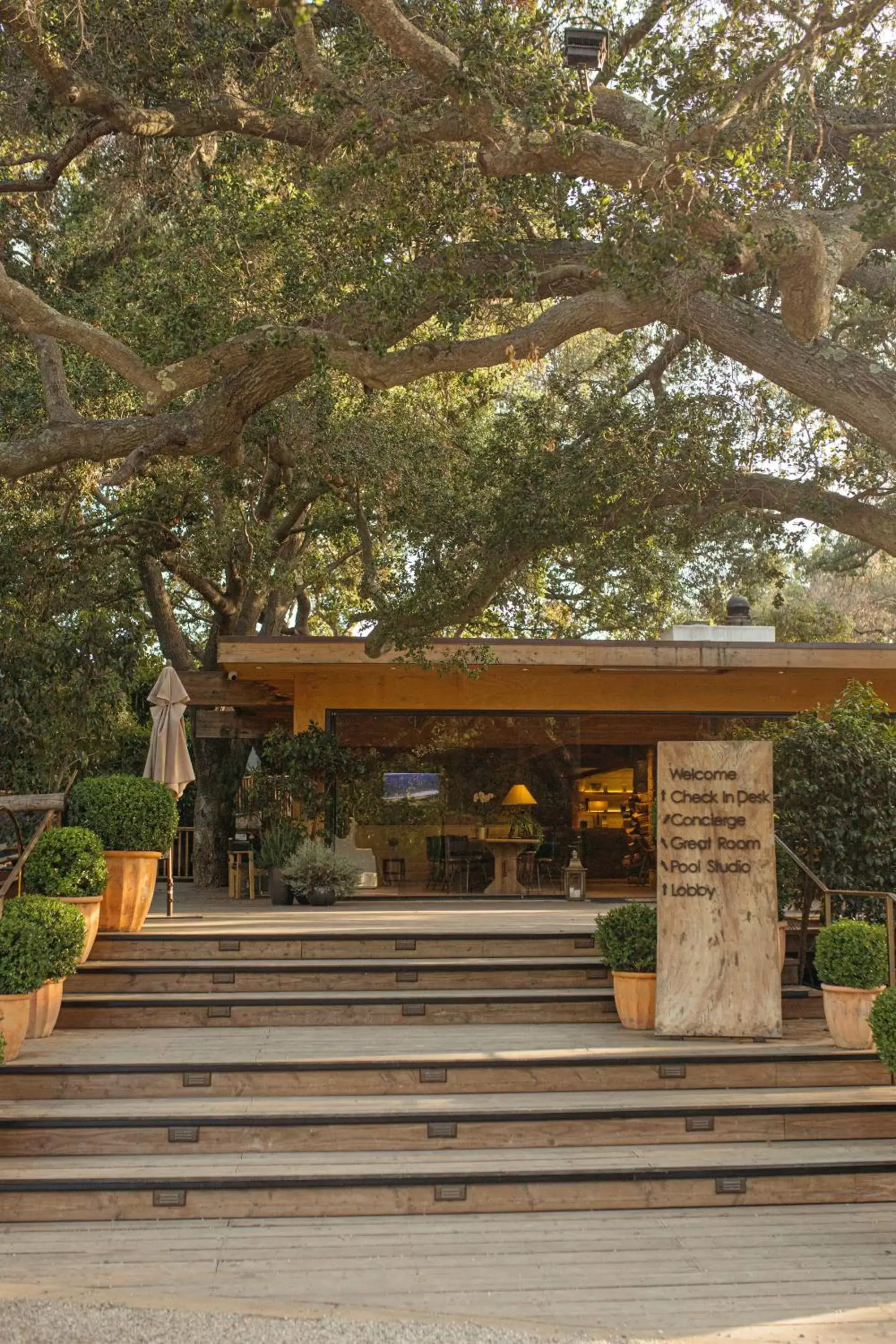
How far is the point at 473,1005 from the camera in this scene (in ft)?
25.8

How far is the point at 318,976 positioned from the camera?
26.8 ft

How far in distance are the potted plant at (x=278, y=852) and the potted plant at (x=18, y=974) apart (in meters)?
5.26

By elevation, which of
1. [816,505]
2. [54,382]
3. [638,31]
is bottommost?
[816,505]

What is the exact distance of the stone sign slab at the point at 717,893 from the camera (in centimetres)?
737

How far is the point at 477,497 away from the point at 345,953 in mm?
4644

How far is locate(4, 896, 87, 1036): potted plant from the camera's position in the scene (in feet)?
22.7

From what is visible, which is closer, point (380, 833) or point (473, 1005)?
point (473, 1005)

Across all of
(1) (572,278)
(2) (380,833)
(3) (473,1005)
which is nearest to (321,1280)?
(3) (473,1005)

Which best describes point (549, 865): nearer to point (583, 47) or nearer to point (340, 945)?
point (340, 945)

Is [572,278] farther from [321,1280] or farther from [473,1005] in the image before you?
[321,1280]

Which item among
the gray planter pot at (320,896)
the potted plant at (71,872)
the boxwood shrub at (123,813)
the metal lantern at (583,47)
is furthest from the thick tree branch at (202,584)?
the metal lantern at (583,47)

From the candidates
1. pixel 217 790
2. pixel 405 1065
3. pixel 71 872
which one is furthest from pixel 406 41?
pixel 217 790

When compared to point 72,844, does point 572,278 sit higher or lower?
higher

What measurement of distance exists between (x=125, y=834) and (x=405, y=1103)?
3452 mm
